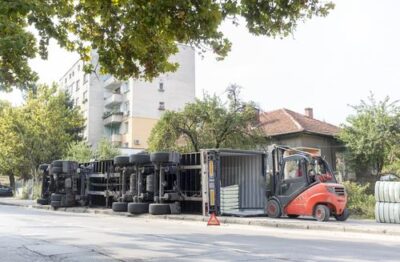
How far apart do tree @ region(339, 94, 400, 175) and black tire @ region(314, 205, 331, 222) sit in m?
16.8

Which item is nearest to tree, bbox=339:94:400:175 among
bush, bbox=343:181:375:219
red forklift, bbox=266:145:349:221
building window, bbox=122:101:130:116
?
bush, bbox=343:181:375:219

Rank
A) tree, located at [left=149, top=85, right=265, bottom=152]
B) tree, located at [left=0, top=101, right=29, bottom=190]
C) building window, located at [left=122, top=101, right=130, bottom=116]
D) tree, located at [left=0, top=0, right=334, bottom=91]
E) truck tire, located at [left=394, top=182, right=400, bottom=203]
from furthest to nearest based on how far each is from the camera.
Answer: building window, located at [left=122, top=101, right=130, bottom=116], tree, located at [left=0, top=101, right=29, bottom=190], tree, located at [left=149, top=85, right=265, bottom=152], truck tire, located at [left=394, top=182, right=400, bottom=203], tree, located at [left=0, top=0, right=334, bottom=91]

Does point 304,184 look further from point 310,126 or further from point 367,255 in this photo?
point 310,126

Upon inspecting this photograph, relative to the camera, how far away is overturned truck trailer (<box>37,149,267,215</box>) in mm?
19406

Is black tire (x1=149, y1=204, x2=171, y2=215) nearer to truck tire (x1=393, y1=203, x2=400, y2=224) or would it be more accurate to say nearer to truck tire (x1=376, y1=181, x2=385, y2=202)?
truck tire (x1=376, y1=181, x2=385, y2=202)

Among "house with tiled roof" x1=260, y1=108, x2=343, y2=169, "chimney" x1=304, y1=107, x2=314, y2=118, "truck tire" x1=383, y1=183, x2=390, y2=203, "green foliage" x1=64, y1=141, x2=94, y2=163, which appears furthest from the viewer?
"chimney" x1=304, y1=107, x2=314, y2=118

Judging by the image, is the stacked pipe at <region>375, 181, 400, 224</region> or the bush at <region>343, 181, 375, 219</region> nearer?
the stacked pipe at <region>375, 181, 400, 224</region>

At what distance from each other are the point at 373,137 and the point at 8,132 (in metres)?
30.8

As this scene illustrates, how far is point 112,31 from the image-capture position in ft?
34.6

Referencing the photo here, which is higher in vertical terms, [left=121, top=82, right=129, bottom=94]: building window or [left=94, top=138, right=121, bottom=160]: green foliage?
[left=121, top=82, right=129, bottom=94]: building window

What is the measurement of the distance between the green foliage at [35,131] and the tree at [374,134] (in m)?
25.0

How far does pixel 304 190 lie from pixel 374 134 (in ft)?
57.0

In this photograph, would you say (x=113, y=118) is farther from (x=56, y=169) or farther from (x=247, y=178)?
(x=247, y=178)

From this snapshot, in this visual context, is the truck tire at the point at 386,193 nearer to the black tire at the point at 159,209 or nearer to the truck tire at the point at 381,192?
the truck tire at the point at 381,192
